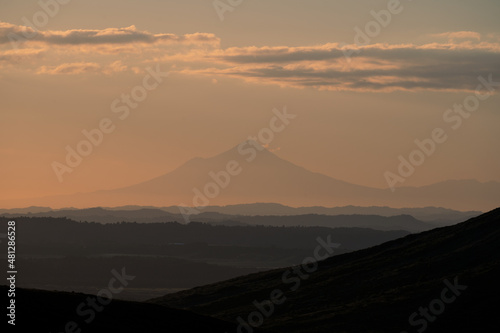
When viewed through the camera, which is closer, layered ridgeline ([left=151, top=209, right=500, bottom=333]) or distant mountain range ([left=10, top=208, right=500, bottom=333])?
distant mountain range ([left=10, top=208, right=500, bottom=333])

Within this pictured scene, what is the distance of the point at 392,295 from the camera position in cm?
15138

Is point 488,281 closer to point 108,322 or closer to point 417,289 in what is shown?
point 417,289

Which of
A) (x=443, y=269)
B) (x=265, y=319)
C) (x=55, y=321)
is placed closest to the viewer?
(x=55, y=321)

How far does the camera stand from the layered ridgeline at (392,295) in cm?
13325

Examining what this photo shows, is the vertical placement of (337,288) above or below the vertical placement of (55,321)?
above

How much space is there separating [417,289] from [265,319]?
26.0m

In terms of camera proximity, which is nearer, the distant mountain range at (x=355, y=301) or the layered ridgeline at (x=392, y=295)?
the distant mountain range at (x=355, y=301)

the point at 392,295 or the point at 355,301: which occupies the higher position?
the point at 355,301

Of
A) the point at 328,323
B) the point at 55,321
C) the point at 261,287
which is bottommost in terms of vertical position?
the point at 55,321

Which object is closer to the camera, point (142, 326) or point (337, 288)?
point (142, 326)

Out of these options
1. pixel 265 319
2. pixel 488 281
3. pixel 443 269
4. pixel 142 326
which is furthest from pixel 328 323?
pixel 142 326

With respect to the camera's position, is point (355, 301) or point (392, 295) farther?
point (355, 301)

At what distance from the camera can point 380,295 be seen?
508ft

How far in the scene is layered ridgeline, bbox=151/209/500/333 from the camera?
133 m
